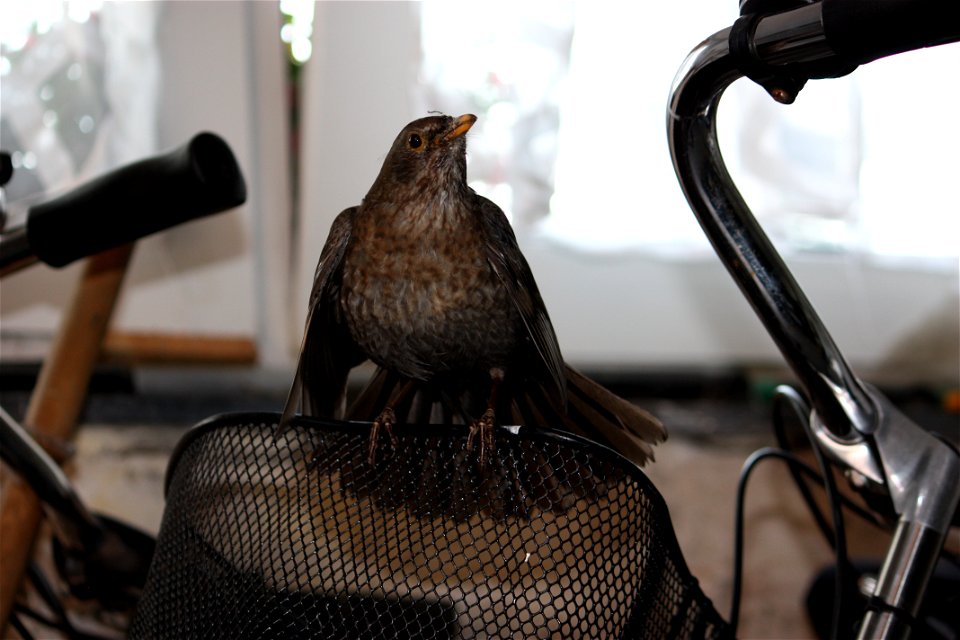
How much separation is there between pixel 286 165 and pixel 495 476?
81 cm

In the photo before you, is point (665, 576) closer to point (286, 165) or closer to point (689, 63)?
point (689, 63)

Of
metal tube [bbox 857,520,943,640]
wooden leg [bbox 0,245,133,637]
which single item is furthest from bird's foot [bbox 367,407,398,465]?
wooden leg [bbox 0,245,133,637]

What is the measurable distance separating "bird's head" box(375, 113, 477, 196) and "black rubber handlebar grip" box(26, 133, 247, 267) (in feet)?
0.45

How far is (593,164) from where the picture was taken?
3.81 ft

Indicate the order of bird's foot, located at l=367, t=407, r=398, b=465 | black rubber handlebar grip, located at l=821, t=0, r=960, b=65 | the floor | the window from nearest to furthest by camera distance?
1. black rubber handlebar grip, located at l=821, t=0, r=960, b=65
2. bird's foot, located at l=367, t=407, r=398, b=465
3. the window
4. the floor

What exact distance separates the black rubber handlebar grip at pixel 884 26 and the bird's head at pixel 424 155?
0.27 m

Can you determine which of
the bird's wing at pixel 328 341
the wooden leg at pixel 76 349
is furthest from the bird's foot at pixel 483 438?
the wooden leg at pixel 76 349

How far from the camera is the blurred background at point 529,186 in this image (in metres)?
0.98

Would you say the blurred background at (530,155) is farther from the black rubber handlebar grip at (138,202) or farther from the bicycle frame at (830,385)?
the bicycle frame at (830,385)

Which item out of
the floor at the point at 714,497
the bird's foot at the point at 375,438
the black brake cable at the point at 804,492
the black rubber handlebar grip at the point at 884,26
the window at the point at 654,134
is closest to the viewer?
the black rubber handlebar grip at the point at 884,26

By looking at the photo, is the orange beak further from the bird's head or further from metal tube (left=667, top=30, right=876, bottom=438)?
metal tube (left=667, top=30, right=876, bottom=438)

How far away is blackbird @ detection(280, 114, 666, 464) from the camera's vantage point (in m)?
0.57

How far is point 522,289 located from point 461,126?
0.42ft

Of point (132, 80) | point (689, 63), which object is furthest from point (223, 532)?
point (132, 80)
